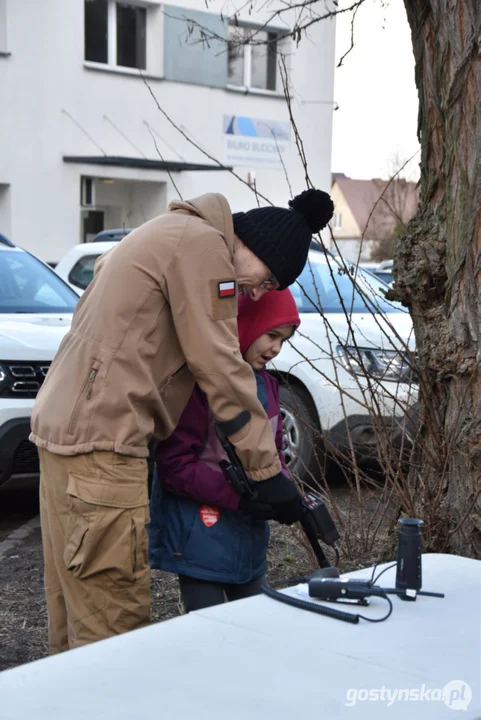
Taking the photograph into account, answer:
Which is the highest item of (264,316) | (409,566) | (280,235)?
(280,235)

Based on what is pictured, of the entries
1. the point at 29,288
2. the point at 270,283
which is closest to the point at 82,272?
the point at 29,288

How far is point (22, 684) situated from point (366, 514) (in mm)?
3210

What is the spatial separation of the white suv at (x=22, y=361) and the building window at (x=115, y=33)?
1268cm

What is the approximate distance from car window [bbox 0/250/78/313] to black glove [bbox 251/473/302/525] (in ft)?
12.5

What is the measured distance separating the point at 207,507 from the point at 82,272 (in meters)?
6.01

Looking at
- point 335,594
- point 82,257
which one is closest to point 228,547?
point 335,594

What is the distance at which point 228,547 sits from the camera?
2.77 metres

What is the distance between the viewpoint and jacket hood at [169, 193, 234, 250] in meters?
2.57

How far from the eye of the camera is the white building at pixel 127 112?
16859 millimetres

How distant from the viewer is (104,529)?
8.27ft

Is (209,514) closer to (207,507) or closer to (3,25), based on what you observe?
(207,507)

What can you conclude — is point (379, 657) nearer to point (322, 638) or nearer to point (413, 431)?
point (322, 638)

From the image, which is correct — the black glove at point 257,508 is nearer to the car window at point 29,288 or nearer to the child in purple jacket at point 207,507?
the child in purple jacket at point 207,507

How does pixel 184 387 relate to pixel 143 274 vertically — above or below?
below
